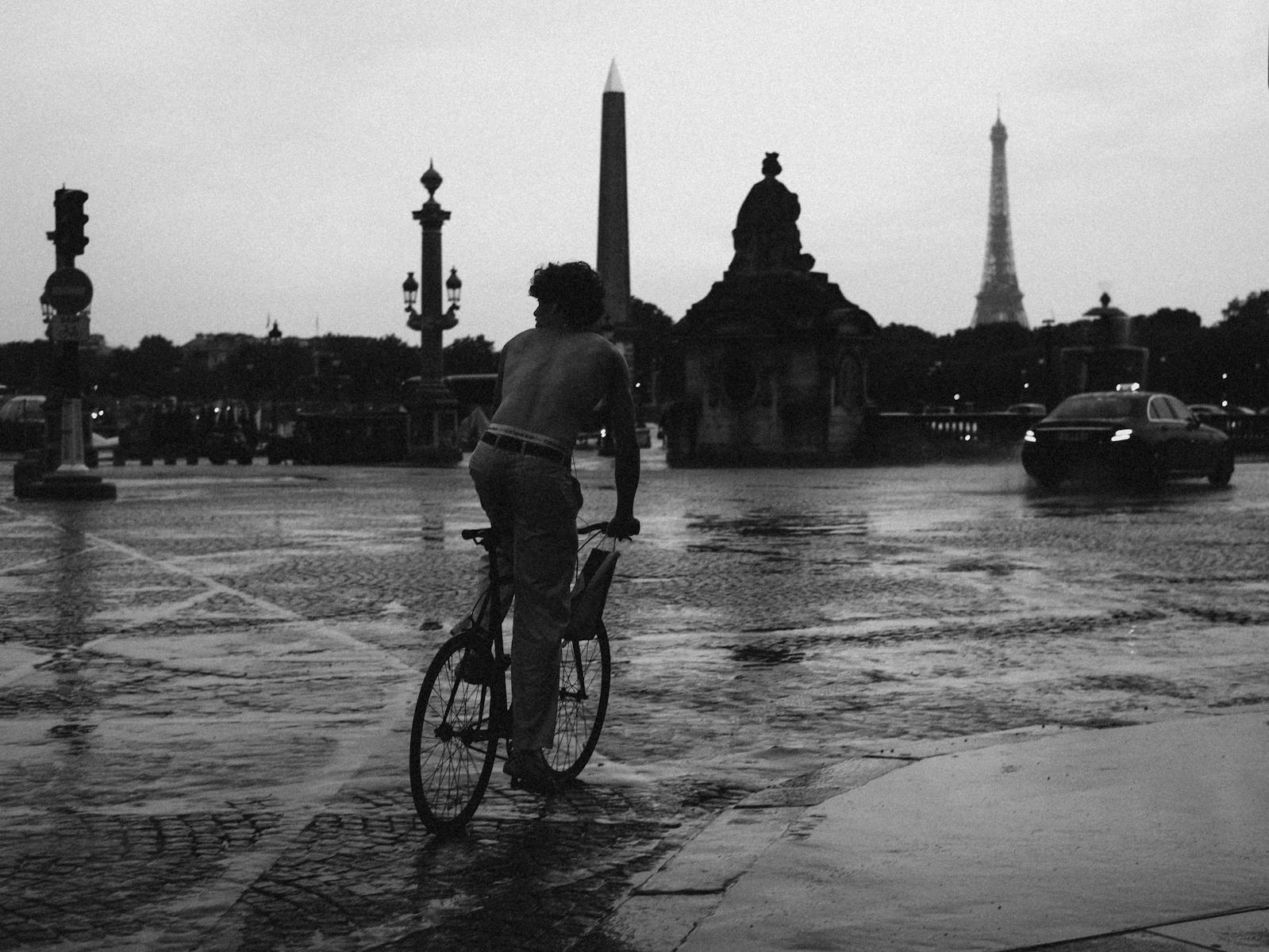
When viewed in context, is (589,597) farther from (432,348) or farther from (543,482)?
(432,348)

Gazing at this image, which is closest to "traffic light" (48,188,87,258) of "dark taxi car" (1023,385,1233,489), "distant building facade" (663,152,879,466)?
"dark taxi car" (1023,385,1233,489)

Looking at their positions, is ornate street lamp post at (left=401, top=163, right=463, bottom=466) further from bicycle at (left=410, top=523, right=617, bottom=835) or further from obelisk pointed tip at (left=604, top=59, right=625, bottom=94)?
bicycle at (left=410, top=523, right=617, bottom=835)

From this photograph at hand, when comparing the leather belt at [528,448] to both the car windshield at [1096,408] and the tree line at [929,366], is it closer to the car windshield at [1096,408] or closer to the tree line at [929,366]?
the car windshield at [1096,408]

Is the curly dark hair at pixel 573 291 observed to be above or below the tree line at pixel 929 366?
below

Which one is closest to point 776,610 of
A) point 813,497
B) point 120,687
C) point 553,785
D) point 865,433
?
point 120,687

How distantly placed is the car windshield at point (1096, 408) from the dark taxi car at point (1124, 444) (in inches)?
0.5

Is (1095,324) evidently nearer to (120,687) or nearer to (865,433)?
(865,433)

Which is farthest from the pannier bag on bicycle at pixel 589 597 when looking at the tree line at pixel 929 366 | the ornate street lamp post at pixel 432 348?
the tree line at pixel 929 366

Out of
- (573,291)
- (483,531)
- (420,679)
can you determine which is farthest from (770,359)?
(483,531)

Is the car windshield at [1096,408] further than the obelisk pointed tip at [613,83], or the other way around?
the obelisk pointed tip at [613,83]

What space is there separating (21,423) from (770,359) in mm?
30584

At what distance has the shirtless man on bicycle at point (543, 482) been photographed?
5.79 metres

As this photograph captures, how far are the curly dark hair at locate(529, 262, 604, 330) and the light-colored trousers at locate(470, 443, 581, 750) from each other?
1.57ft

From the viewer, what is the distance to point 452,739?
227 inches
